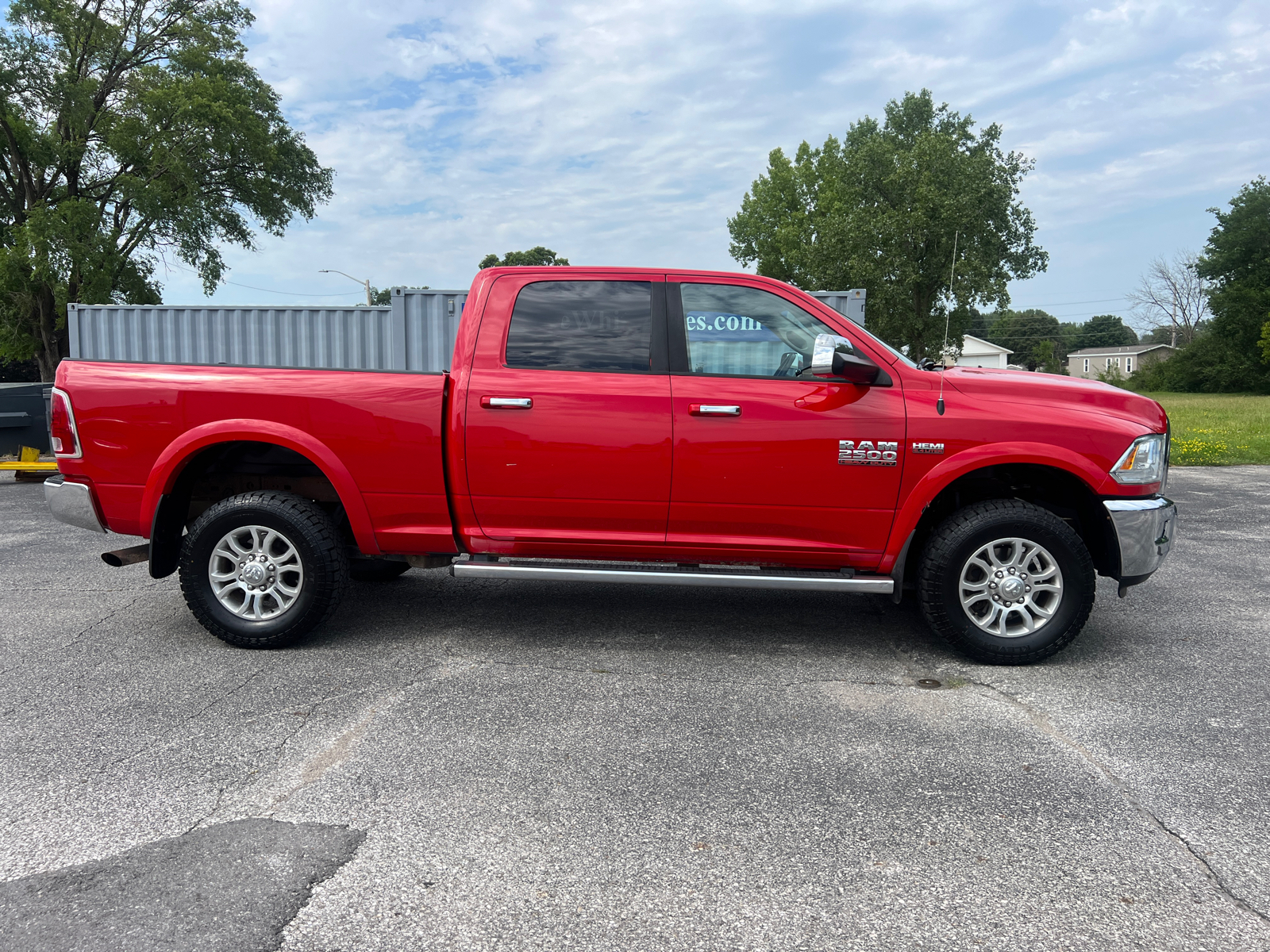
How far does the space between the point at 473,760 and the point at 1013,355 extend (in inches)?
5456

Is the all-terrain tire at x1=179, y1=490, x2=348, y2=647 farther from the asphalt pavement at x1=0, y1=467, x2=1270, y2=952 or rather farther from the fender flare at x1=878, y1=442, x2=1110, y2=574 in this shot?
the fender flare at x1=878, y1=442, x2=1110, y2=574

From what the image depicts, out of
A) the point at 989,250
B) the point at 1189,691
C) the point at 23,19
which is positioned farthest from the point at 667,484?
the point at 989,250

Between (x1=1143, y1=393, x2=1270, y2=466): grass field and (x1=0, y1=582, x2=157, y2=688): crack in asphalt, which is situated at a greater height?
(x1=1143, y1=393, x2=1270, y2=466): grass field

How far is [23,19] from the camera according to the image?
2395 centimetres

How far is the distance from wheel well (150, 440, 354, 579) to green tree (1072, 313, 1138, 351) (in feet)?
466

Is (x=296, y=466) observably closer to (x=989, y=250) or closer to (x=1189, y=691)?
(x=1189, y=691)

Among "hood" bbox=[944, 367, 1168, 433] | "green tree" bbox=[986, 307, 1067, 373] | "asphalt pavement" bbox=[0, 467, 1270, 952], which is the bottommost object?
"asphalt pavement" bbox=[0, 467, 1270, 952]

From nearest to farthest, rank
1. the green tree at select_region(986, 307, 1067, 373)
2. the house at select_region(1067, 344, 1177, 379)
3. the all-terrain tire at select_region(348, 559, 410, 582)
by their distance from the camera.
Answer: the all-terrain tire at select_region(348, 559, 410, 582), the house at select_region(1067, 344, 1177, 379), the green tree at select_region(986, 307, 1067, 373)

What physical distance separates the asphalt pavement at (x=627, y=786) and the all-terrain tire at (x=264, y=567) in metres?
0.19

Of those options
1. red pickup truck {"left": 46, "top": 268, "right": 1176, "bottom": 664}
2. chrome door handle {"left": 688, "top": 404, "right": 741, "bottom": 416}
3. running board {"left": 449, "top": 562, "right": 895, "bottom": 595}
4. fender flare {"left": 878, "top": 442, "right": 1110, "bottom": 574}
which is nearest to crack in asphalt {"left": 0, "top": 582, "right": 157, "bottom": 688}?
red pickup truck {"left": 46, "top": 268, "right": 1176, "bottom": 664}

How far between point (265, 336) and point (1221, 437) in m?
19.9

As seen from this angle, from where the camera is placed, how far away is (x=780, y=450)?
4.32m

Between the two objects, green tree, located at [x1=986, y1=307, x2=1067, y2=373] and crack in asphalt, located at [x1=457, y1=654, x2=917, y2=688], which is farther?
green tree, located at [x1=986, y1=307, x2=1067, y2=373]

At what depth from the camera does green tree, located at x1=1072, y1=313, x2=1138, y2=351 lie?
13062 cm
